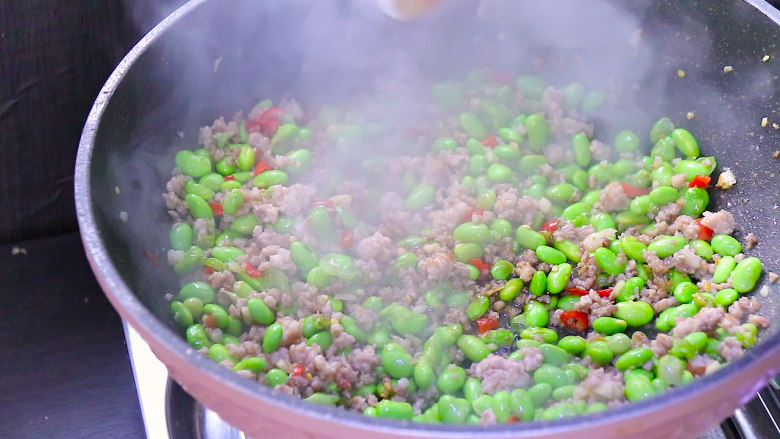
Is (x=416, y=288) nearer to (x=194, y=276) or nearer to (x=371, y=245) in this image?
(x=371, y=245)

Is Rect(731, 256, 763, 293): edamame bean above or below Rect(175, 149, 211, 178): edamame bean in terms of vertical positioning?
below

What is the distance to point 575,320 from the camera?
1.27m

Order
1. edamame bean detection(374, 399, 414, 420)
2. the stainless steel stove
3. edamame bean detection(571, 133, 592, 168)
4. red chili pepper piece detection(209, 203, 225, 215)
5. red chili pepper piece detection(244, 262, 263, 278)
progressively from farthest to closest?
edamame bean detection(571, 133, 592, 168) → red chili pepper piece detection(209, 203, 225, 215) → red chili pepper piece detection(244, 262, 263, 278) → the stainless steel stove → edamame bean detection(374, 399, 414, 420)

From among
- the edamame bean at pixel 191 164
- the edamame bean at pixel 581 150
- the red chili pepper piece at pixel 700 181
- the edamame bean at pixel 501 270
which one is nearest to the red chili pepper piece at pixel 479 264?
the edamame bean at pixel 501 270

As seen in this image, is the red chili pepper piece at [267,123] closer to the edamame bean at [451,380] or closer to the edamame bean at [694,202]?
the edamame bean at [451,380]

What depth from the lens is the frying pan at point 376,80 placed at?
915mm

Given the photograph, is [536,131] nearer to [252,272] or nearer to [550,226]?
[550,226]

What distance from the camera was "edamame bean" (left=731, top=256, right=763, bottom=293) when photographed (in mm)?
1238

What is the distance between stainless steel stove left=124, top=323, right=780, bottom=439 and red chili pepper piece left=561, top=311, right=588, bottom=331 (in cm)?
26

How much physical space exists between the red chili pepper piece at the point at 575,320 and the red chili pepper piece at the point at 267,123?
69cm

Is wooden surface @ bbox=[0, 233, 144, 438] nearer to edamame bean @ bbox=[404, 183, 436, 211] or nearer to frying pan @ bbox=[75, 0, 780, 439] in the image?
frying pan @ bbox=[75, 0, 780, 439]

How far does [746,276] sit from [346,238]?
2.27ft

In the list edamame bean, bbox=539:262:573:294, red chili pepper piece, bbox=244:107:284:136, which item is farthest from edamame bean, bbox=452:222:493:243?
red chili pepper piece, bbox=244:107:284:136

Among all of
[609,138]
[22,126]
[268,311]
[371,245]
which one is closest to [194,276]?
[268,311]
